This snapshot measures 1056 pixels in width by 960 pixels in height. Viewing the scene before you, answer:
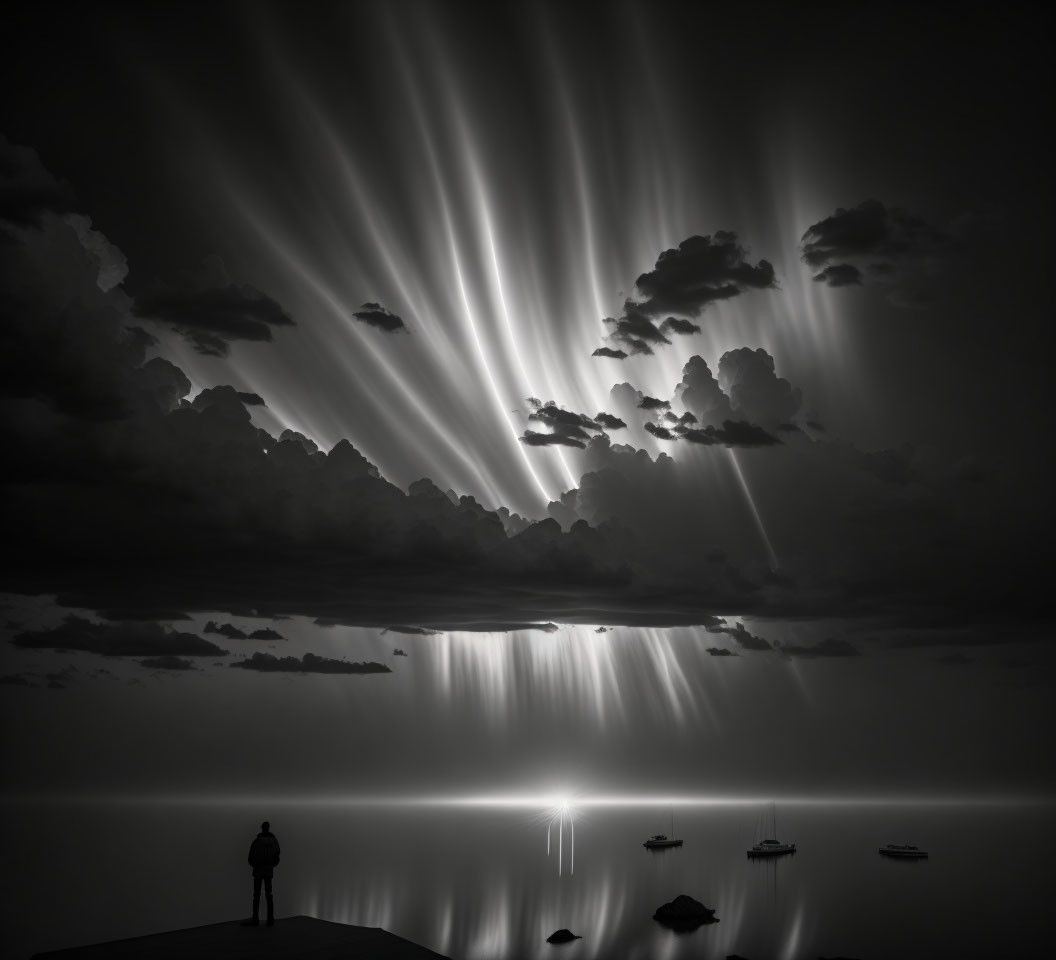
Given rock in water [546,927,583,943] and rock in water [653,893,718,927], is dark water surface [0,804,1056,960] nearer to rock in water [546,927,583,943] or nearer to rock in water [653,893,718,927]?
rock in water [546,927,583,943]

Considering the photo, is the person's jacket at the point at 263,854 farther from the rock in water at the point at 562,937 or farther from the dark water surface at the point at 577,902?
the rock in water at the point at 562,937

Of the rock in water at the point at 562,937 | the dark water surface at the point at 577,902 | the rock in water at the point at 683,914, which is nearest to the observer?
the rock in water at the point at 562,937

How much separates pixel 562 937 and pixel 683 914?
56.1ft

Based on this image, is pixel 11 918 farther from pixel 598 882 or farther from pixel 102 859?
pixel 102 859

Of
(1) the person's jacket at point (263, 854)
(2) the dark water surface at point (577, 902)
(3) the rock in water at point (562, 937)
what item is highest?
(1) the person's jacket at point (263, 854)

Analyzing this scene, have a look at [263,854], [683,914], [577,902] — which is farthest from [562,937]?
[263,854]

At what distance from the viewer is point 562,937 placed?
87.6 meters

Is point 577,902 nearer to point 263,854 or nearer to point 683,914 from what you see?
point 683,914

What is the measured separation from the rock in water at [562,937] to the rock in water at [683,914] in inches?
505

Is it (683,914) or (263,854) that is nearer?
(263,854)

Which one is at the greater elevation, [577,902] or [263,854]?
[263,854]

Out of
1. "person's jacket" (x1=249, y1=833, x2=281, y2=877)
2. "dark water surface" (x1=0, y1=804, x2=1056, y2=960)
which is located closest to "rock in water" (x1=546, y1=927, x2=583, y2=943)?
"dark water surface" (x1=0, y1=804, x2=1056, y2=960)

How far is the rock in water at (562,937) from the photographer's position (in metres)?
86.9

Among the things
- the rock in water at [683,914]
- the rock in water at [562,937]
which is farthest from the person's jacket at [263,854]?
the rock in water at [683,914]
